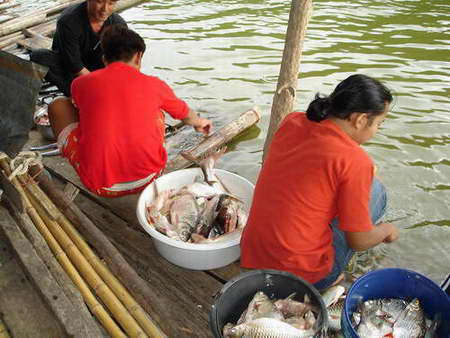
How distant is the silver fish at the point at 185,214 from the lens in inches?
117

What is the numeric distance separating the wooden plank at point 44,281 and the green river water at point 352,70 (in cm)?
280

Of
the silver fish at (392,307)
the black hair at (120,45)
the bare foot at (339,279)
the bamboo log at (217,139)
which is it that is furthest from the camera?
the bamboo log at (217,139)

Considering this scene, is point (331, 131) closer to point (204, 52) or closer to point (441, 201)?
point (441, 201)

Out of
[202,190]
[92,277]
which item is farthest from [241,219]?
[92,277]

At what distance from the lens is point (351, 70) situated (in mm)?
7438

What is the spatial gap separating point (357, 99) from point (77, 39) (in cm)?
365

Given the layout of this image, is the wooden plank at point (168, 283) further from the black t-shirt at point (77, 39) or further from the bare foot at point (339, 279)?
the black t-shirt at point (77, 39)

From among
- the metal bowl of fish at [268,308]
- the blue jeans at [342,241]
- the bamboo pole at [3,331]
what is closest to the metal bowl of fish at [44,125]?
the bamboo pole at [3,331]

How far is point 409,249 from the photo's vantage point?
399 cm

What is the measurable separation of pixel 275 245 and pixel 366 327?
0.65 m

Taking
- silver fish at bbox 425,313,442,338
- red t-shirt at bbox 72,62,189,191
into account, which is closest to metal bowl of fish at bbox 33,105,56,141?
red t-shirt at bbox 72,62,189,191

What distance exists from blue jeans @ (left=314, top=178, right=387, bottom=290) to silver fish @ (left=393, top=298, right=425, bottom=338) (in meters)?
0.57

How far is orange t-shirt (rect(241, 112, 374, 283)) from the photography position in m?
2.01

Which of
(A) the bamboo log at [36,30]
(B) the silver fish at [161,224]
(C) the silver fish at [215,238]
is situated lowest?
(C) the silver fish at [215,238]
